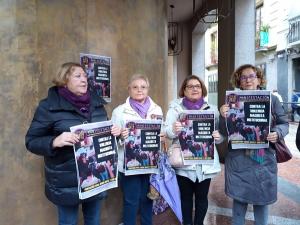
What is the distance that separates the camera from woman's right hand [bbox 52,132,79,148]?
256 centimetres

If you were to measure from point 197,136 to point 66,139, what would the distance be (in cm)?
135

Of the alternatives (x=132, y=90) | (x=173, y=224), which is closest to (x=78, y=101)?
(x=132, y=90)

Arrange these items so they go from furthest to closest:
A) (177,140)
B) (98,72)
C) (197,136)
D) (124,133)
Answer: (98,72), (177,140), (197,136), (124,133)

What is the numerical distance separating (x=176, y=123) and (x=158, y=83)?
1.29 meters

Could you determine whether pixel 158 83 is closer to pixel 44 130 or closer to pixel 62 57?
pixel 62 57

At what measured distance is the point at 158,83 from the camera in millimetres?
4551

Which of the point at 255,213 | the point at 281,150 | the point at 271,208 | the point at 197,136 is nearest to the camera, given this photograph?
the point at 281,150

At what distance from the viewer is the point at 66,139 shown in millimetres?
2561

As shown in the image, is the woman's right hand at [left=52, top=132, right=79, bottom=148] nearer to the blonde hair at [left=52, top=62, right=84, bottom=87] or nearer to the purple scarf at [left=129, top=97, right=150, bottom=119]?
the blonde hair at [left=52, top=62, right=84, bottom=87]

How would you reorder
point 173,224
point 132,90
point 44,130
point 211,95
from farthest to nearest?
point 211,95 < point 173,224 < point 132,90 < point 44,130

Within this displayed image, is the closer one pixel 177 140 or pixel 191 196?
pixel 177 140

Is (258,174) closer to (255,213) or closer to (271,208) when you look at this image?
(255,213)

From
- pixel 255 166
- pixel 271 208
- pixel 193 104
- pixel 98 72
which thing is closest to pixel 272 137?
pixel 255 166

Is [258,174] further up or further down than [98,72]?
further down
